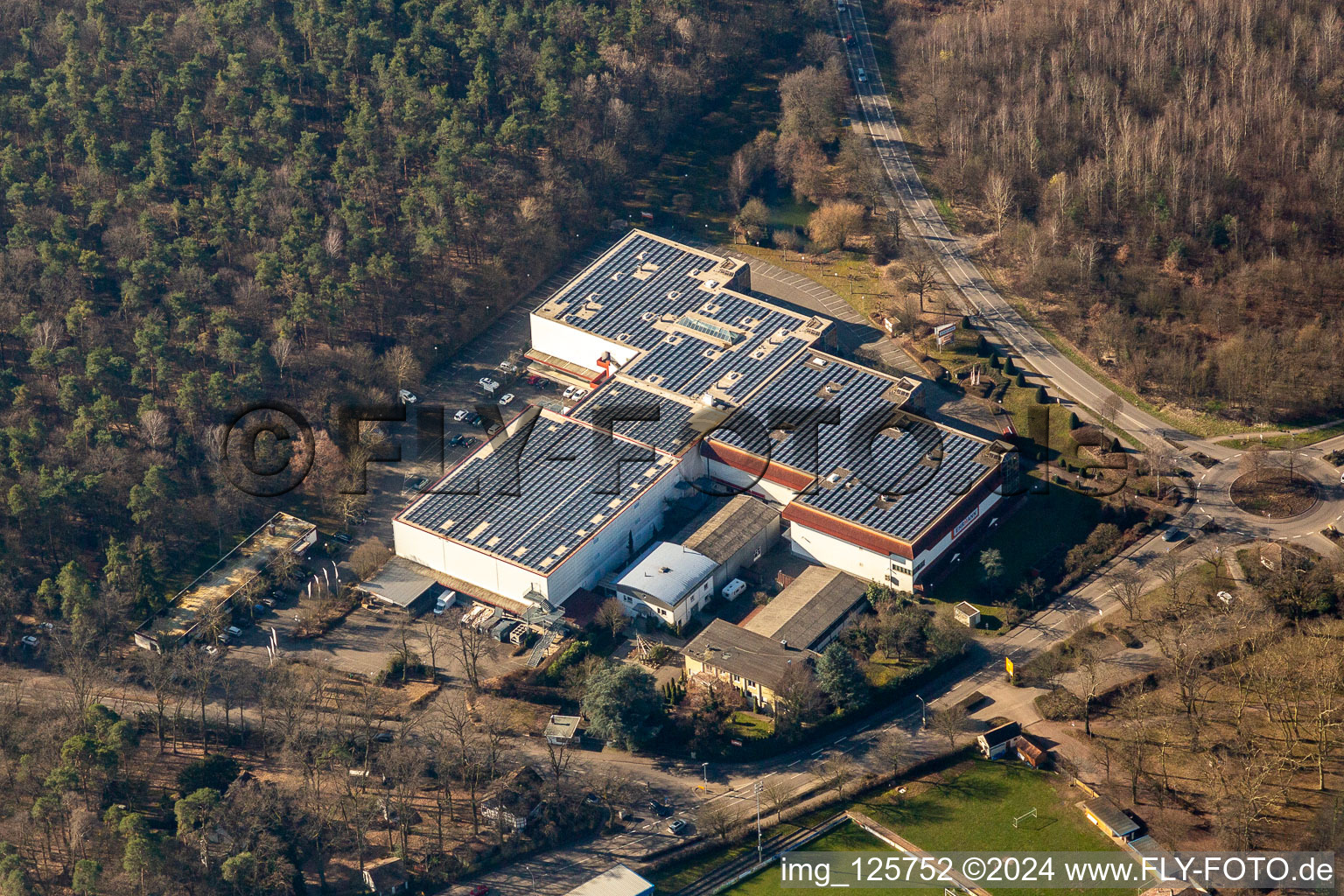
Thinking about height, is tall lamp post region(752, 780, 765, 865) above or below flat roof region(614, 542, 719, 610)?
below

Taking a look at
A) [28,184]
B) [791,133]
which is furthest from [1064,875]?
[28,184]

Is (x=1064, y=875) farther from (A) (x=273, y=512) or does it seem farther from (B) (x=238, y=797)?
(A) (x=273, y=512)

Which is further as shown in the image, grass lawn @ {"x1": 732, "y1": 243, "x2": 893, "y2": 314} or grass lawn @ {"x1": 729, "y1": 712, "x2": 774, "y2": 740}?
grass lawn @ {"x1": 732, "y1": 243, "x2": 893, "y2": 314}

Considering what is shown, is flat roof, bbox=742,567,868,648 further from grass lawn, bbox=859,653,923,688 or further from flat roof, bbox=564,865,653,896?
flat roof, bbox=564,865,653,896

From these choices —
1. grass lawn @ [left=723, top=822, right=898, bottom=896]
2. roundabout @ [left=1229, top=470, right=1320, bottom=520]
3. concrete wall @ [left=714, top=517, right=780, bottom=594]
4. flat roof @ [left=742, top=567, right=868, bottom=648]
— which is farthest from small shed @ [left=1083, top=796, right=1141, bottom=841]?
roundabout @ [left=1229, top=470, right=1320, bottom=520]

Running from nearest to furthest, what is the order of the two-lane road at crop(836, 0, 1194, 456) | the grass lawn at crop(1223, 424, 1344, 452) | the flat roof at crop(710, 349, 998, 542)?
the flat roof at crop(710, 349, 998, 542) < the grass lawn at crop(1223, 424, 1344, 452) < the two-lane road at crop(836, 0, 1194, 456)

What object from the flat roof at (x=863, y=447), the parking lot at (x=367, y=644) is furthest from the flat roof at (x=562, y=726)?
the flat roof at (x=863, y=447)
